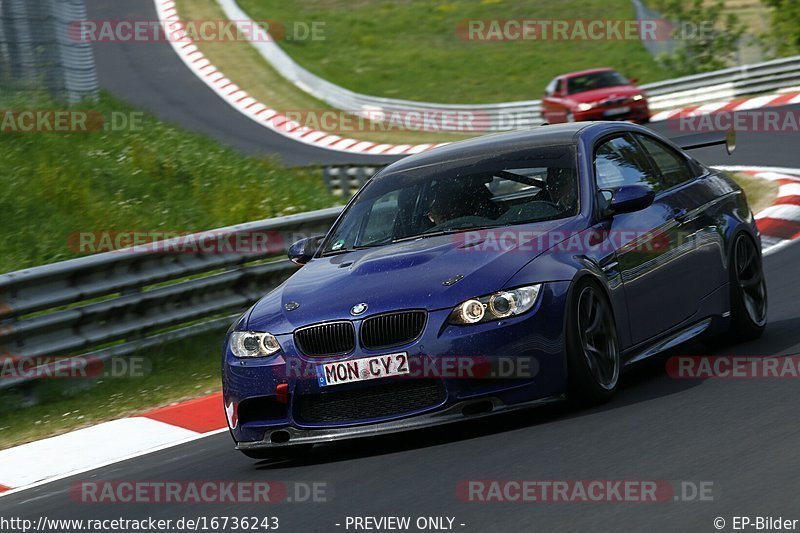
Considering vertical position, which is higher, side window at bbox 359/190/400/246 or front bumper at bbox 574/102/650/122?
side window at bbox 359/190/400/246

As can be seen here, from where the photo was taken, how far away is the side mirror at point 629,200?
7137mm

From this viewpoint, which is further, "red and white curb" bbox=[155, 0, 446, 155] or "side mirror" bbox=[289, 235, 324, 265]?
"red and white curb" bbox=[155, 0, 446, 155]

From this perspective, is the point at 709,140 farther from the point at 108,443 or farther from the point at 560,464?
the point at 108,443

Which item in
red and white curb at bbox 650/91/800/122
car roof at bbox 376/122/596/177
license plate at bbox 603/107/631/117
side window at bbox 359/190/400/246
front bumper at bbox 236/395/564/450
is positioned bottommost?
red and white curb at bbox 650/91/800/122

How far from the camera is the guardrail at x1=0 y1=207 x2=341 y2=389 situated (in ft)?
30.2

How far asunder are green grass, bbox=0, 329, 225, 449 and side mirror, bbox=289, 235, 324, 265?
1.96 m

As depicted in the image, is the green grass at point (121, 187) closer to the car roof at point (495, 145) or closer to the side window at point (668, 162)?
the car roof at point (495, 145)

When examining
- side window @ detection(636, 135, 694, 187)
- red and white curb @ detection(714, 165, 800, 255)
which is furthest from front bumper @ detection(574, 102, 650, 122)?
side window @ detection(636, 135, 694, 187)

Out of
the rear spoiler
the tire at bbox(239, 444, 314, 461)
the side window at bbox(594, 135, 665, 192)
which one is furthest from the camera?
the rear spoiler

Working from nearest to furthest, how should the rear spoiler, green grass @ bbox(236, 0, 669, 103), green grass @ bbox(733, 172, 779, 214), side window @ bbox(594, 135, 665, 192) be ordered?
side window @ bbox(594, 135, 665, 192)
the rear spoiler
green grass @ bbox(733, 172, 779, 214)
green grass @ bbox(236, 0, 669, 103)

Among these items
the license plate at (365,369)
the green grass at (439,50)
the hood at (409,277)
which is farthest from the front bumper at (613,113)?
the license plate at (365,369)

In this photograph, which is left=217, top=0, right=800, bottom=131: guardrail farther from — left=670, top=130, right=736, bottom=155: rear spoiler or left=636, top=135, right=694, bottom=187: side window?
left=636, top=135, right=694, bottom=187: side window

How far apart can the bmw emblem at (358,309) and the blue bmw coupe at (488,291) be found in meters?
0.01

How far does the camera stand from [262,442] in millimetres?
6633
